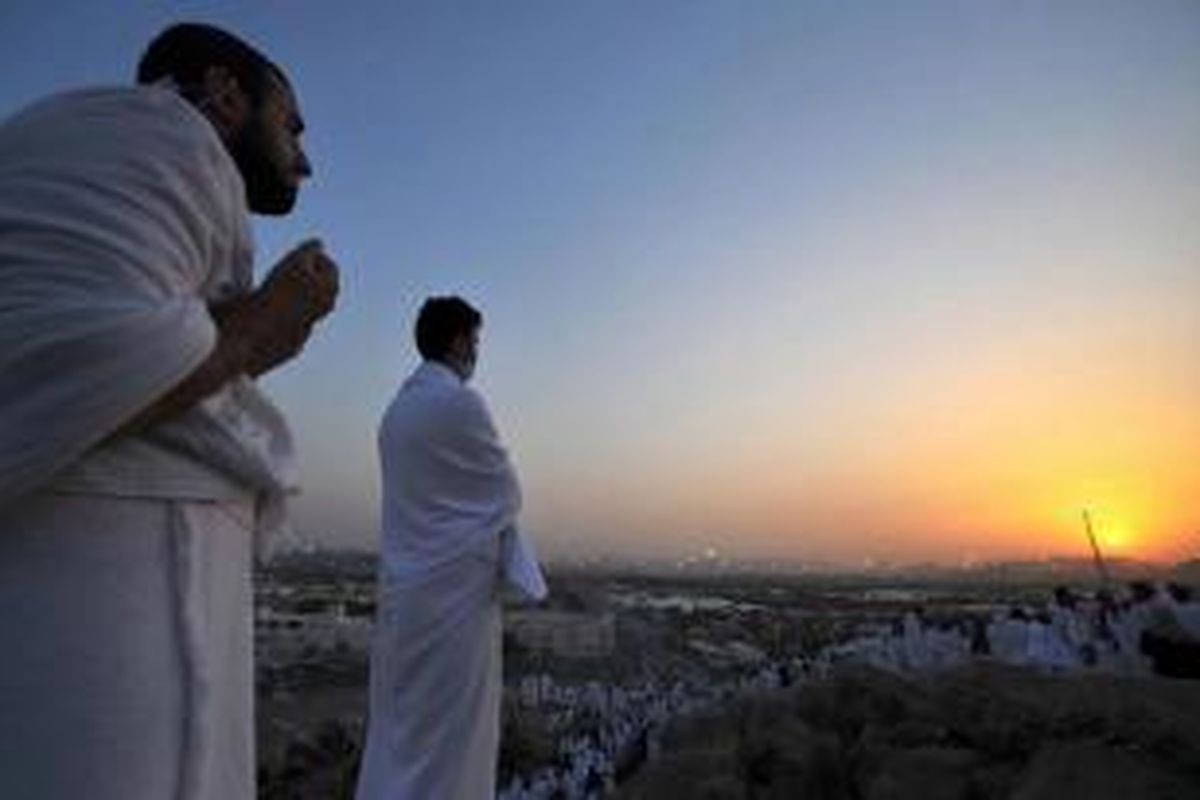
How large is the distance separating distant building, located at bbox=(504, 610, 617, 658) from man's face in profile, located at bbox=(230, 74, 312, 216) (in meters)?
31.9

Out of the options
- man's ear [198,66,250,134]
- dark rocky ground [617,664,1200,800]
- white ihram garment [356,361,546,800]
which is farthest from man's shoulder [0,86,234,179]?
dark rocky ground [617,664,1200,800]

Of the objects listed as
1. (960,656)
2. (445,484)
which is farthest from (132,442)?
(960,656)

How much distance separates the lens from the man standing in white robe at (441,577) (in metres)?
5.12

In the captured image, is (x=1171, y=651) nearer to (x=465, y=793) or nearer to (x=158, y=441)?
(x=465, y=793)

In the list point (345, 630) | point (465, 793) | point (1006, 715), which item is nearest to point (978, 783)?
point (1006, 715)

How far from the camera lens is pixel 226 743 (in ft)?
5.81

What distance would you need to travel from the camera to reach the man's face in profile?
205cm

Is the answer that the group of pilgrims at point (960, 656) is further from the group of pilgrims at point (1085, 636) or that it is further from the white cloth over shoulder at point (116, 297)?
the white cloth over shoulder at point (116, 297)

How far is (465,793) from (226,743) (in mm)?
3451

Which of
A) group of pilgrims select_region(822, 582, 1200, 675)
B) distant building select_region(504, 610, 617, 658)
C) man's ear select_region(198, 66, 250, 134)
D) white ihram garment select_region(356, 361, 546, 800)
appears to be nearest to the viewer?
man's ear select_region(198, 66, 250, 134)

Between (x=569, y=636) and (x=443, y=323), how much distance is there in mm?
33340

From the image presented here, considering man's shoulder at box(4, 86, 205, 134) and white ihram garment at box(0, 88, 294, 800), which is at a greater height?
Result: man's shoulder at box(4, 86, 205, 134)

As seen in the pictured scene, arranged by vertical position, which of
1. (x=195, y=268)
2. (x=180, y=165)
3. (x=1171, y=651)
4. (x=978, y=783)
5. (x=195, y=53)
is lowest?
(x=978, y=783)

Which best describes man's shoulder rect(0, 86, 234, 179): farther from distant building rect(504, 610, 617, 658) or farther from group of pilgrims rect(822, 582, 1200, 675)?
distant building rect(504, 610, 617, 658)
